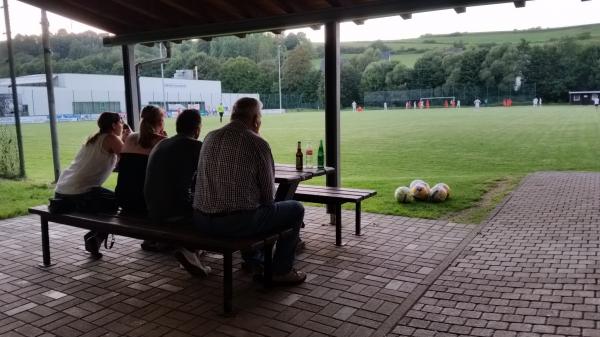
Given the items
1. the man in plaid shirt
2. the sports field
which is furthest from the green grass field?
the man in plaid shirt

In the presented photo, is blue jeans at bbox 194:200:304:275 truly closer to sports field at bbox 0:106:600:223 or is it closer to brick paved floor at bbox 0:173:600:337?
brick paved floor at bbox 0:173:600:337

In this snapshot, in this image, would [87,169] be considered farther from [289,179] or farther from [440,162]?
[440,162]

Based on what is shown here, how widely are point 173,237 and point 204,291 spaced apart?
628 mm

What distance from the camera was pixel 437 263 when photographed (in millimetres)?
4629

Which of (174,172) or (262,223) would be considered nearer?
(262,223)

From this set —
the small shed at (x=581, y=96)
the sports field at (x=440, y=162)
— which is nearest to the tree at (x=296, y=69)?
the small shed at (x=581, y=96)

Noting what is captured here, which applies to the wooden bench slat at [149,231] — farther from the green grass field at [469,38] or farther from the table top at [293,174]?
the green grass field at [469,38]

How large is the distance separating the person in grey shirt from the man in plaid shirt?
16.7 inches

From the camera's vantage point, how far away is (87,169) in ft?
14.9

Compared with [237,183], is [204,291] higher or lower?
lower

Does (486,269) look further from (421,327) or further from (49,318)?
(49,318)

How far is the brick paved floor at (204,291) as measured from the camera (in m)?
3.37

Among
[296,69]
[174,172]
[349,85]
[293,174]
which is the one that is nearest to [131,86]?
[293,174]

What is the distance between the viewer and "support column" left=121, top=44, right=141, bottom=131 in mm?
7586
